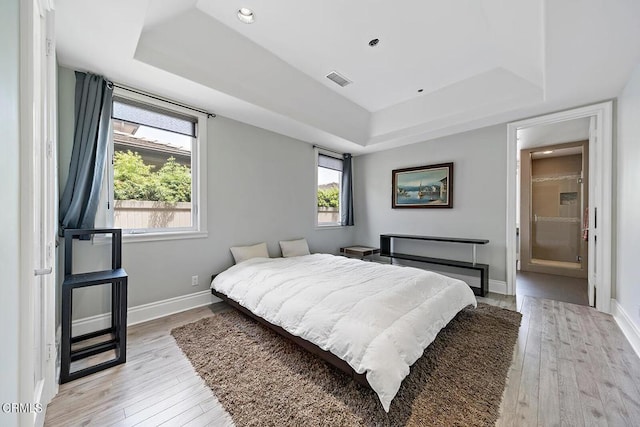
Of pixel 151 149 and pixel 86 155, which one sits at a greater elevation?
pixel 151 149

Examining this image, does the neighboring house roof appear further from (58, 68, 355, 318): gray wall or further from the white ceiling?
the white ceiling

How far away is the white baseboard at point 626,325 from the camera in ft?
6.88

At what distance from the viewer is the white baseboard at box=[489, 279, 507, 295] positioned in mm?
3531

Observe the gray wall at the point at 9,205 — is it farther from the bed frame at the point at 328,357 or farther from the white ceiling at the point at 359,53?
the bed frame at the point at 328,357

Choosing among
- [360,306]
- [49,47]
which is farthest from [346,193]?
[49,47]

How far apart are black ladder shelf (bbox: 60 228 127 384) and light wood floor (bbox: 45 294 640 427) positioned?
73mm

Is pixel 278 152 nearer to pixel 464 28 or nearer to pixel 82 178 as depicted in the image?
pixel 82 178

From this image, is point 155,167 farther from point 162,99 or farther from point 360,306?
point 360,306

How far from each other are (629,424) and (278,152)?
408 cm

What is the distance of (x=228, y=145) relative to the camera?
3338 millimetres

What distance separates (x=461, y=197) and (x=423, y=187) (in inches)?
24.5

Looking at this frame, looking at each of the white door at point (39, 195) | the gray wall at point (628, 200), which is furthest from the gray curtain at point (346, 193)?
the white door at point (39, 195)

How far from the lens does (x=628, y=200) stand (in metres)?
2.44

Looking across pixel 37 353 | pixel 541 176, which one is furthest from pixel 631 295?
pixel 37 353
